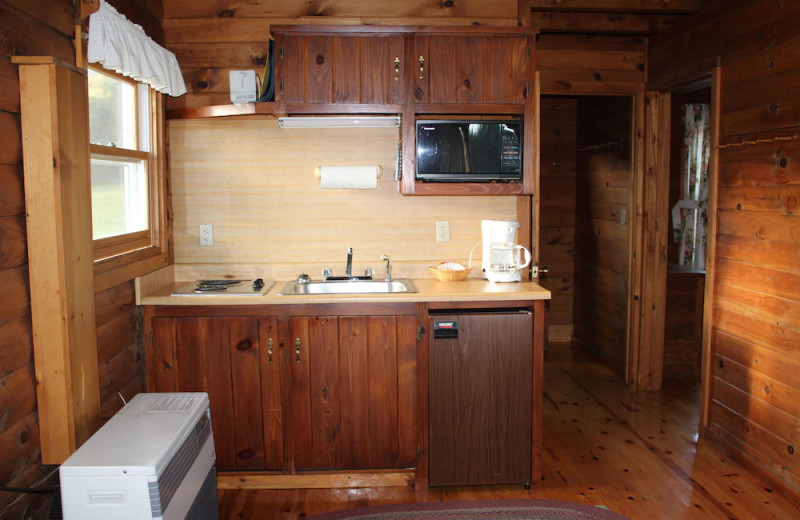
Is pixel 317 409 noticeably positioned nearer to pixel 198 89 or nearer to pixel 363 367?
pixel 363 367

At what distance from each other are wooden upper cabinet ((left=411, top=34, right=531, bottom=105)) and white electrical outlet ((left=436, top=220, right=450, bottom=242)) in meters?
0.64

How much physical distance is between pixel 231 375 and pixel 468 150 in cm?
147

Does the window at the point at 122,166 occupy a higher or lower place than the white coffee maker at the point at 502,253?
higher

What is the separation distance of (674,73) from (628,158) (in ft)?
2.23

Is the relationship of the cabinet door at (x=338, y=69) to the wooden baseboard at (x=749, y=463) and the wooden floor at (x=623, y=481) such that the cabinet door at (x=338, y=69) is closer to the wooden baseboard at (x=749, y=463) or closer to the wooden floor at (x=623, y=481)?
the wooden floor at (x=623, y=481)

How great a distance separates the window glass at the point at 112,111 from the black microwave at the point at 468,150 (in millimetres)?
1288

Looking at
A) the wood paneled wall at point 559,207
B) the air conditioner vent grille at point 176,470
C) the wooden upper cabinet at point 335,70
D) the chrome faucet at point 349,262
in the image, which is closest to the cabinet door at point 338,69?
the wooden upper cabinet at point 335,70

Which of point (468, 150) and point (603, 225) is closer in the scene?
point (468, 150)

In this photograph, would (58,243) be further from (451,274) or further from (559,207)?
(559,207)

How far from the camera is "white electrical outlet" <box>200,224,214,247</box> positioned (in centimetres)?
326

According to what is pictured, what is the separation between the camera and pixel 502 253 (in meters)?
3.06

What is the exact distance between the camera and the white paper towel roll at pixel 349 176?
306cm

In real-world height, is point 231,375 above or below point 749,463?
above

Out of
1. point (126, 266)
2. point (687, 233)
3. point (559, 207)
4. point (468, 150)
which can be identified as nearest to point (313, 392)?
point (126, 266)
